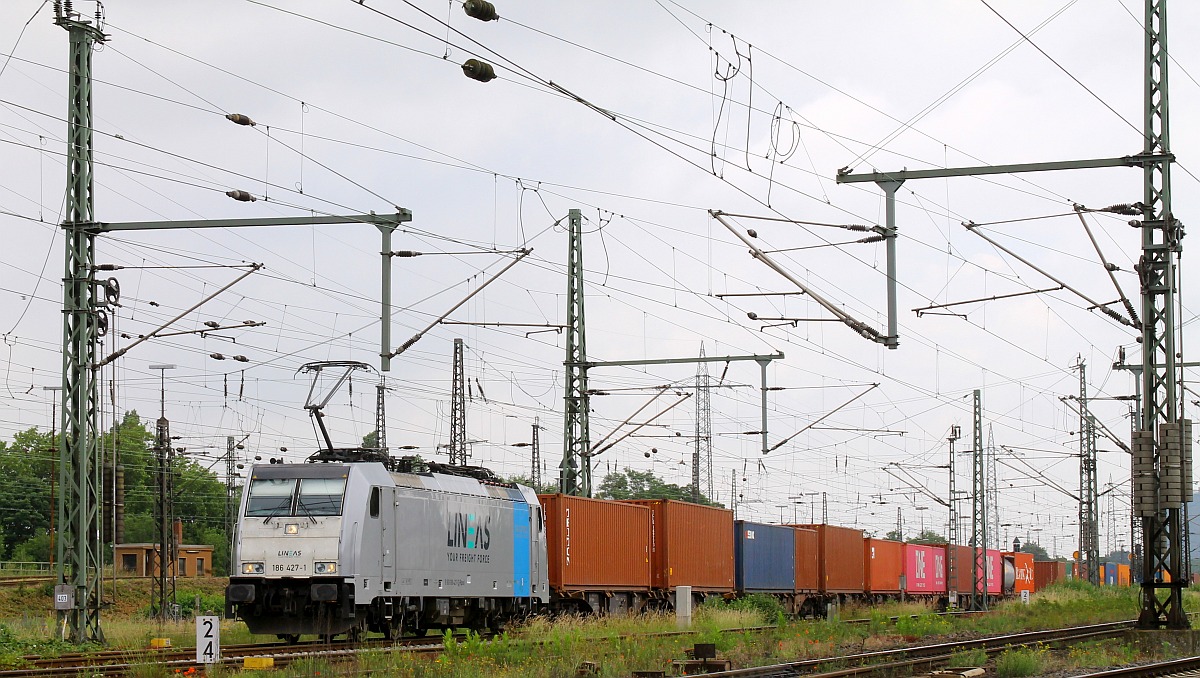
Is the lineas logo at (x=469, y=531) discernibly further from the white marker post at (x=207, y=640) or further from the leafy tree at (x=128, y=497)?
the leafy tree at (x=128, y=497)

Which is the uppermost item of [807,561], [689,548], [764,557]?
[689,548]

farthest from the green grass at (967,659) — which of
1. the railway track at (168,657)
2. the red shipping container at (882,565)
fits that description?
the red shipping container at (882,565)

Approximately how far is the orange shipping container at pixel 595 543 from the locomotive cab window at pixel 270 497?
330 inches

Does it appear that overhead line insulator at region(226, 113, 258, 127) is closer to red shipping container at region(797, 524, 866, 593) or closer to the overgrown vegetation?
the overgrown vegetation

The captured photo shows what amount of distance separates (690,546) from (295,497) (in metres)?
15.9

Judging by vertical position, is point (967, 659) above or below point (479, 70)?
below

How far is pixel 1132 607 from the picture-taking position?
144 ft

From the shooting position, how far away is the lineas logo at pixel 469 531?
25.9 m

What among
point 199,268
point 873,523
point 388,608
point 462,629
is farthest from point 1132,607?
point 873,523

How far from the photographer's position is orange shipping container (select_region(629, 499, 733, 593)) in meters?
35.3

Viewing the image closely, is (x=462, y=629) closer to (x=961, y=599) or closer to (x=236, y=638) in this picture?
(x=236, y=638)

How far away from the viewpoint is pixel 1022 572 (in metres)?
72.1

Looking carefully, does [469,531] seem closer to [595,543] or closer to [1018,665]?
[595,543]

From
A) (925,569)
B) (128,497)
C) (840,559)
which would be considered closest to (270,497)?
(840,559)
